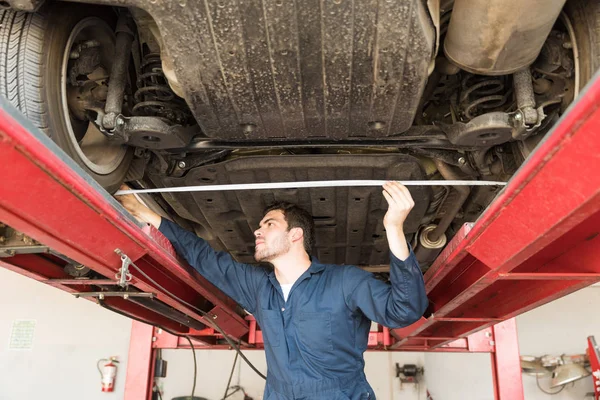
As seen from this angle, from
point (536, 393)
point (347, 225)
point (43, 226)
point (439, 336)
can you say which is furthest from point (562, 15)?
point (536, 393)

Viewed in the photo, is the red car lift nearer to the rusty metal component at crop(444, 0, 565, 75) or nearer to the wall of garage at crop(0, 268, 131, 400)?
the rusty metal component at crop(444, 0, 565, 75)

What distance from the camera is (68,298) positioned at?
558 centimetres

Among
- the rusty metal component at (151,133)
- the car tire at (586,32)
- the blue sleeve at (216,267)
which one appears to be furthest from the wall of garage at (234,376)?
the car tire at (586,32)

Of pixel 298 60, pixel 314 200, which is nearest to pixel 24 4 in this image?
pixel 298 60

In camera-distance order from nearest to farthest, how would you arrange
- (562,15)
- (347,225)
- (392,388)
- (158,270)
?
(562,15), (158,270), (347,225), (392,388)

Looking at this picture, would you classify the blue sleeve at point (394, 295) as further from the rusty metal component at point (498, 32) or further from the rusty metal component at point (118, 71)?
the rusty metal component at point (118, 71)

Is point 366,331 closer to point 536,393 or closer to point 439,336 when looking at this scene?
point 439,336

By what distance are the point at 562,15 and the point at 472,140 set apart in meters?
0.41

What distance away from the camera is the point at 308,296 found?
191 centimetres

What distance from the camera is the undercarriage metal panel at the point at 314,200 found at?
5.91 ft

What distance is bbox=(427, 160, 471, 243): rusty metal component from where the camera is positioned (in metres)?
1.89

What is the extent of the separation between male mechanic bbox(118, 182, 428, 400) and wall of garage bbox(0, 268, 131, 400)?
3832mm

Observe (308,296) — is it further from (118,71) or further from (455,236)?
(118,71)

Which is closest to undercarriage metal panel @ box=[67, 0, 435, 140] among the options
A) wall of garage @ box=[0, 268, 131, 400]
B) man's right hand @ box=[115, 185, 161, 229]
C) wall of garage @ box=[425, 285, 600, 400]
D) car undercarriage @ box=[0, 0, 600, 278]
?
car undercarriage @ box=[0, 0, 600, 278]
